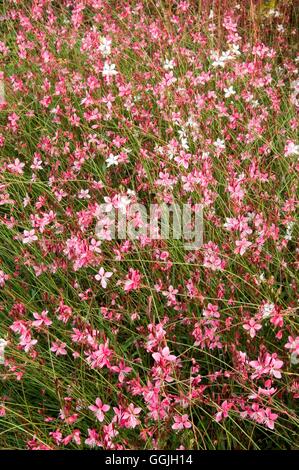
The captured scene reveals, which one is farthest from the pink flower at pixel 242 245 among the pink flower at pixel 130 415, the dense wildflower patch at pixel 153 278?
the pink flower at pixel 130 415


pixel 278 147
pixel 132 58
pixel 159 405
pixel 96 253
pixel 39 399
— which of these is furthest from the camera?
pixel 132 58

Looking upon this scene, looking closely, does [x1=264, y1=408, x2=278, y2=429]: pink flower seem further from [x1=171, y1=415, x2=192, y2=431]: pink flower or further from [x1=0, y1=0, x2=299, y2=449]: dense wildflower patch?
[x1=171, y1=415, x2=192, y2=431]: pink flower

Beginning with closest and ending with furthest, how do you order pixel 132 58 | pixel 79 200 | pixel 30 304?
pixel 30 304 < pixel 79 200 < pixel 132 58

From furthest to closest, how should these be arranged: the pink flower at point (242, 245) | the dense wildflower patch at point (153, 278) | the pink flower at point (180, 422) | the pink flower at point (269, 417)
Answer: the pink flower at point (242, 245) → the dense wildflower patch at point (153, 278) → the pink flower at point (180, 422) → the pink flower at point (269, 417)

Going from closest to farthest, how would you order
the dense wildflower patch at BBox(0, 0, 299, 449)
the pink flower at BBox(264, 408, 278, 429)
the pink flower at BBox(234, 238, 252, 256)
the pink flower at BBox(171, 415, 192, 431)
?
the pink flower at BBox(264, 408, 278, 429) → the pink flower at BBox(171, 415, 192, 431) → the dense wildflower patch at BBox(0, 0, 299, 449) → the pink flower at BBox(234, 238, 252, 256)

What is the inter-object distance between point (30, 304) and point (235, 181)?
45.4 inches

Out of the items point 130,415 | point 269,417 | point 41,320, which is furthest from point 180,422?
point 41,320

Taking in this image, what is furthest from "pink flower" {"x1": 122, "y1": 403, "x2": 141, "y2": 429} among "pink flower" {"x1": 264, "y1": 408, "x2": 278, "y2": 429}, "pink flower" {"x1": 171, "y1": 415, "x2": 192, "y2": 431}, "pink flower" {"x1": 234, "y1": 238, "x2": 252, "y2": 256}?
"pink flower" {"x1": 234, "y1": 238, "x2": 252, "y2": 256}

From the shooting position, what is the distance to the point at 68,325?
261 centimetres

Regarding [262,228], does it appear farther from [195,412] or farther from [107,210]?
[195,412]

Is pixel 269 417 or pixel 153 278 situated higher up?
pixel 153 278

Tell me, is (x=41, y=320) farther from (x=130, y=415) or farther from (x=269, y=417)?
(x=269, y=417)

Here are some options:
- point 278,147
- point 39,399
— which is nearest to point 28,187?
point 39,399

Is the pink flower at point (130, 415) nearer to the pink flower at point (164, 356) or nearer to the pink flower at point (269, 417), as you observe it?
the pink flower at point (164, 356)
